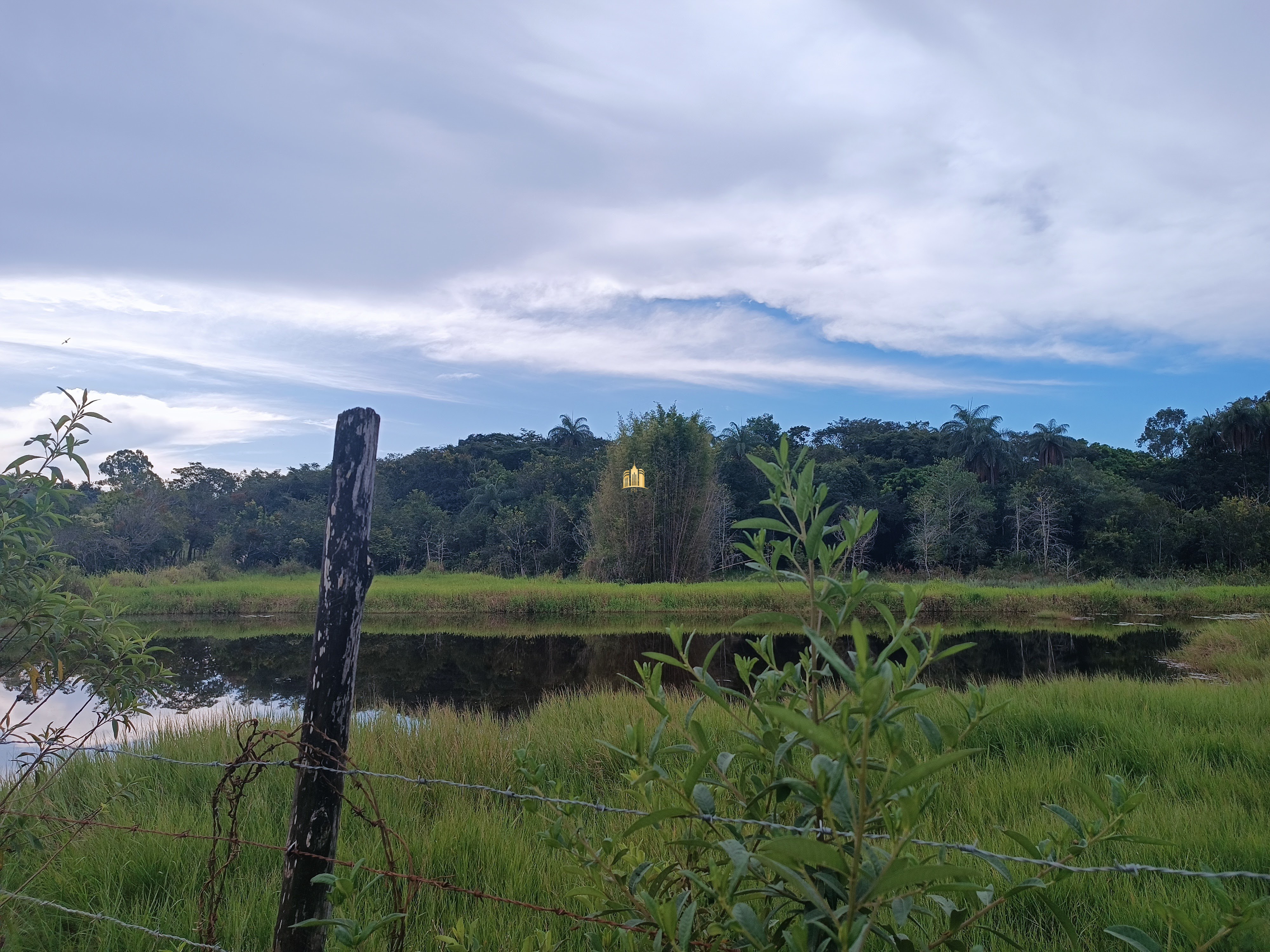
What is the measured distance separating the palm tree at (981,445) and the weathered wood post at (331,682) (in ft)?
144

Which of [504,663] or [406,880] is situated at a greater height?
[406,880]

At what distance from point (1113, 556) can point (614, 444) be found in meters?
21.7

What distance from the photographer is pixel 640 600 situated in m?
23.5

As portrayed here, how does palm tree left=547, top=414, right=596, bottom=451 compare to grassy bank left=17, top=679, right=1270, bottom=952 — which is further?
palm tree left=547, top=414, right=596, bottom=451

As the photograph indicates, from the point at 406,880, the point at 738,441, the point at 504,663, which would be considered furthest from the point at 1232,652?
the point at 738,441

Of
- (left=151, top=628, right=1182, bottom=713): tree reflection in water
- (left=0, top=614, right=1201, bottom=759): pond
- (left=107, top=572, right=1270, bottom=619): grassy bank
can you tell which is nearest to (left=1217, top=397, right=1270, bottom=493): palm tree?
(left=107, top=572, right=1270, bottom=619): grassy bank

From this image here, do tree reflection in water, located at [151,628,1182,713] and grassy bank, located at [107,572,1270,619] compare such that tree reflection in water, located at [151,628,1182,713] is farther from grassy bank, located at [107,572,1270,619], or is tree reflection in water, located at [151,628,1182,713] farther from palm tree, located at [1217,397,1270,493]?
palm tree, located at [1217,397,1270,493]

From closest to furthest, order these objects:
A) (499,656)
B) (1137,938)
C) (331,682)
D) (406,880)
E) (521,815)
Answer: (1137,938), (331,682), (406,880), (521,815), (499,656)

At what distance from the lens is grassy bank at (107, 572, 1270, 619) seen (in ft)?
73.3

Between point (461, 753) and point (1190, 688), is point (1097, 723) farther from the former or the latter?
point (461, 753)

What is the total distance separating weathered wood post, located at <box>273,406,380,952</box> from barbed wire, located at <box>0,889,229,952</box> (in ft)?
0.73

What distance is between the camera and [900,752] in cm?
106

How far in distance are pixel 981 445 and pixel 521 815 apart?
4276 cm

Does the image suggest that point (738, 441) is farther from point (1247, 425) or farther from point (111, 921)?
point (111, 921)
